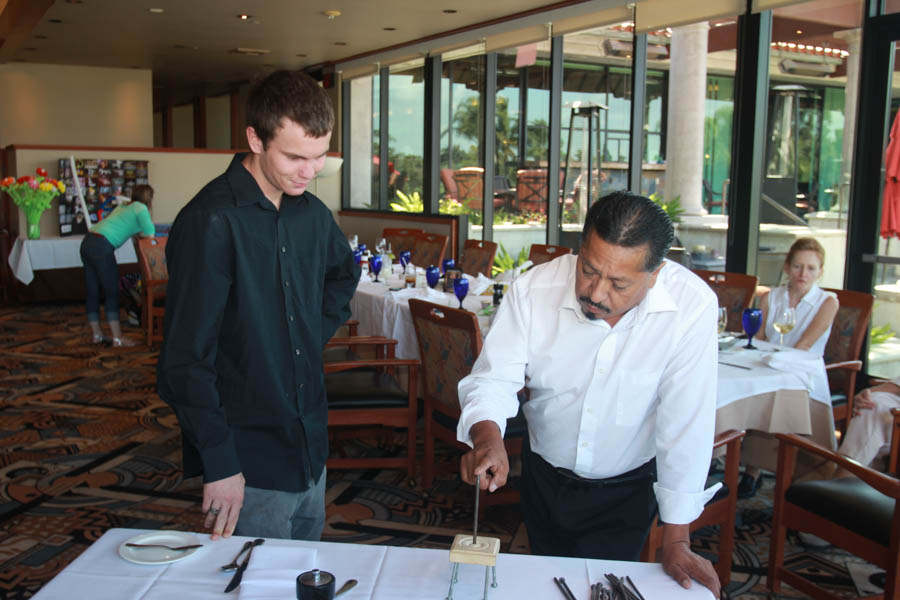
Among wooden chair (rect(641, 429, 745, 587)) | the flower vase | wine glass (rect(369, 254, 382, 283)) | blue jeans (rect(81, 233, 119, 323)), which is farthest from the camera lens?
the flower vase

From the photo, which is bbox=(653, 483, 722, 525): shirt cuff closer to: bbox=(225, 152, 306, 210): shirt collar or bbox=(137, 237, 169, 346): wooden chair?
bbox=(225, 152, 306, 210): shirt collar

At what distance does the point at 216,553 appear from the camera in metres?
1.52

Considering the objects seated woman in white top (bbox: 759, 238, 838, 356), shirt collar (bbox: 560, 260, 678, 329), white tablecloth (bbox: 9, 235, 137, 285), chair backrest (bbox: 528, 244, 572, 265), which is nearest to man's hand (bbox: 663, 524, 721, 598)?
shirt collar (bbox: 560, 260, 678, 329)

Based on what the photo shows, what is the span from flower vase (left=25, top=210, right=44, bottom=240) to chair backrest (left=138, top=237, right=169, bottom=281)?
8.57ft

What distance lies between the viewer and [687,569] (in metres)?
1.46

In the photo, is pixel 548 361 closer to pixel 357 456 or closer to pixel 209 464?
pixel 209 464

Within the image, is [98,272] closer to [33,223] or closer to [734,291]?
[33,223]

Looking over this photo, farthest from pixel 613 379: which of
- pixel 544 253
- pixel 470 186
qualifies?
pixel 470 186

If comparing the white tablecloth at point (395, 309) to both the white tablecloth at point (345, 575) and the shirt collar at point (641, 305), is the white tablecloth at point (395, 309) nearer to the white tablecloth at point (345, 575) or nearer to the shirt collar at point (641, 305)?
the shirt collar at point (641, 305)

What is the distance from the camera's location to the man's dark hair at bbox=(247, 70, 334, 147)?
1.60 metres

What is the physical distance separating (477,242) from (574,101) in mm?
2474

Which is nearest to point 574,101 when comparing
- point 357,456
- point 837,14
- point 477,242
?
point 477,242

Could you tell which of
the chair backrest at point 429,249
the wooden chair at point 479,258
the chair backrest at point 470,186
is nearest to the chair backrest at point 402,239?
the chair backrest at point 429,249

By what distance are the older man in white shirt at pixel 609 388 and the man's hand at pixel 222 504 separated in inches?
19.3
